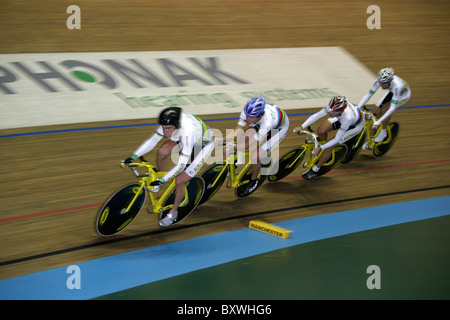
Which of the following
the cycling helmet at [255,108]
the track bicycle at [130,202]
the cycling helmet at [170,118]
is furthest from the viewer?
the cycling helmet at [255,108]

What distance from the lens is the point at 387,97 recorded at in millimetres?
6277

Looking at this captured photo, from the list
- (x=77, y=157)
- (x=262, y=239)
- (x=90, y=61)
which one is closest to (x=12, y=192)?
(x=77, y=157)

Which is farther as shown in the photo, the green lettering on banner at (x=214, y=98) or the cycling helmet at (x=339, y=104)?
the green lettering on banner at (x=214, y=98)

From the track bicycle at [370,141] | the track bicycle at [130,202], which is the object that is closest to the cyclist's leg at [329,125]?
the track bicycle at [370,141]

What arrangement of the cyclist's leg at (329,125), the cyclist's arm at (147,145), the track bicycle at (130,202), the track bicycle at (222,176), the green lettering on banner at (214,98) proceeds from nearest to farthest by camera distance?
1. the track bicycle at (130,202)
2. the cyclist's arm at (147,145)
3. the track bicycle at (222,176)
4. the cyclist's leg at (329,125)
5. the green lettering on banner at (214,98)

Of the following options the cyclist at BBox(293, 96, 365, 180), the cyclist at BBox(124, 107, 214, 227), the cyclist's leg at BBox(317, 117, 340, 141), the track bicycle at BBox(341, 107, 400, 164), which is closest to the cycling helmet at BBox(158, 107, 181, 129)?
the cyclist at BBox(124, 107, 214, 227)

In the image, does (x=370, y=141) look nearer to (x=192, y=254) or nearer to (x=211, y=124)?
(x=211, y=124)

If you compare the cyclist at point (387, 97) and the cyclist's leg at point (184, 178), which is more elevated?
the cyclist at point (387, 97)

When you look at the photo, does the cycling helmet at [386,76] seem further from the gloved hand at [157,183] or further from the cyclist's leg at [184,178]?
the gloved hand at [157,183]

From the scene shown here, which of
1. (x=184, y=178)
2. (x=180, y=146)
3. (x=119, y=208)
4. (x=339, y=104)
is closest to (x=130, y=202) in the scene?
(x=119, y=208)

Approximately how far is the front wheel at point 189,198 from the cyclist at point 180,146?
70 mm

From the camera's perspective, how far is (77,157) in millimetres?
5547

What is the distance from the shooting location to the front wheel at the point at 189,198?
14.1 feet

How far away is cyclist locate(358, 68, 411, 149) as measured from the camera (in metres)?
5.92
